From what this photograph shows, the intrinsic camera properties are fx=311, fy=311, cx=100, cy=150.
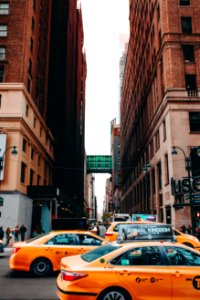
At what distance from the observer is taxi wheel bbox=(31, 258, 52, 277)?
36.9 feet

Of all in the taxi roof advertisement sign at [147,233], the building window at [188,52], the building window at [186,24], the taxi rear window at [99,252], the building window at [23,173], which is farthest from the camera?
the building window at [186,24]

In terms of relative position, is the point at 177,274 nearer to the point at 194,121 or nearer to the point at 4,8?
the point at 194,121

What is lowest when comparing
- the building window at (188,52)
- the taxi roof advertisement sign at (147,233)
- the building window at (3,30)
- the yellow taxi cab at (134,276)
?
the yellow taxi cab at (134,276)

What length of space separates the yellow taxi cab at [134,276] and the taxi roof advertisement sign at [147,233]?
8.81 ft

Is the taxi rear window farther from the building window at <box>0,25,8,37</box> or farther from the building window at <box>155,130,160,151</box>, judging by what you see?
the building window at <box>0,25,8,37</box>

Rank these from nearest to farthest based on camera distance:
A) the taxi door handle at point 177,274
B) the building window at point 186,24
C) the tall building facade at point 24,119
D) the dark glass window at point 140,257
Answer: the taxi door handle at point 177,274 → the dark glass window at point 140,257 → the tall building facade at point 24,119 → the building window at point 186,24

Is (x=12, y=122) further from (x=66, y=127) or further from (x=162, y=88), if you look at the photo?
(x=66, y=127)

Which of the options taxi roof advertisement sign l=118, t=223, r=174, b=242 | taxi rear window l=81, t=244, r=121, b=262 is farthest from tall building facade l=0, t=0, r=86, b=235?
taxi rear window l=81, t=244, r=121, b=262

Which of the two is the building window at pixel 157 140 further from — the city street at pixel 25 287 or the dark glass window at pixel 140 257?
the dark glass window at pixel 140 257

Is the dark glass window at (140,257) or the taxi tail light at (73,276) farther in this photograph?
the dark glass window at (140,257)

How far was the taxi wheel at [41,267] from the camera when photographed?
1123 cm

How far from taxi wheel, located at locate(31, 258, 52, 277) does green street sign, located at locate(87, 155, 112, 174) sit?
14375 cm

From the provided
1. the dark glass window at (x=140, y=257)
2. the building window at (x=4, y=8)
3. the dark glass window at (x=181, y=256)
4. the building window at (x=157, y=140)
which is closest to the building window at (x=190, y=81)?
the building window at (x=157, y=140)

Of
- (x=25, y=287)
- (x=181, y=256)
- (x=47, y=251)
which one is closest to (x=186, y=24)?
(x=47, y=251)
